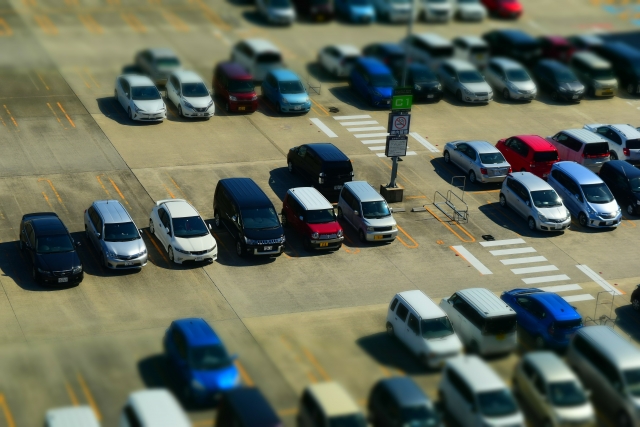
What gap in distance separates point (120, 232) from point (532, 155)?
20.0m

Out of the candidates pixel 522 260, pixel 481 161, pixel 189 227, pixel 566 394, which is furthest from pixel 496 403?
pixel 481 161

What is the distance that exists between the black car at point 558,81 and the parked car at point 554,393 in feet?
102

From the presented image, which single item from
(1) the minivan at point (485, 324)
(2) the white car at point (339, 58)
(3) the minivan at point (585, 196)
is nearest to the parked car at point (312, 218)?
(1) the minivan at point (485, 324)

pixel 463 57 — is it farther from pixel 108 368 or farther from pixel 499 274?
pixel 108 368

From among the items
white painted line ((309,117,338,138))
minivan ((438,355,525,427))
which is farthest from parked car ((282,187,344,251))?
minivan ((438,355,525,427))

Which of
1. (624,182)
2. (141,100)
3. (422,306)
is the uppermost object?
(422,306)

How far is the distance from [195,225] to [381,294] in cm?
758

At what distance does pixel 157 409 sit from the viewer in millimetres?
24703

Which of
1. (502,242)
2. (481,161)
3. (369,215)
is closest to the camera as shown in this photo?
(369,215)

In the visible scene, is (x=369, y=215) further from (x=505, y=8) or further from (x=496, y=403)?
(x=505, y=8)

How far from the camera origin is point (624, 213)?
44.4 meters

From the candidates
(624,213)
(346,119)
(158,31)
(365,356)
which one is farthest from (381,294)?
(158,31)

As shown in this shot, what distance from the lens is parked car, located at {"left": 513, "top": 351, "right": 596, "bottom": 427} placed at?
2745 cm

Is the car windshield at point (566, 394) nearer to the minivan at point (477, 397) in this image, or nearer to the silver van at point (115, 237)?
the minivan at point (477, 397)
